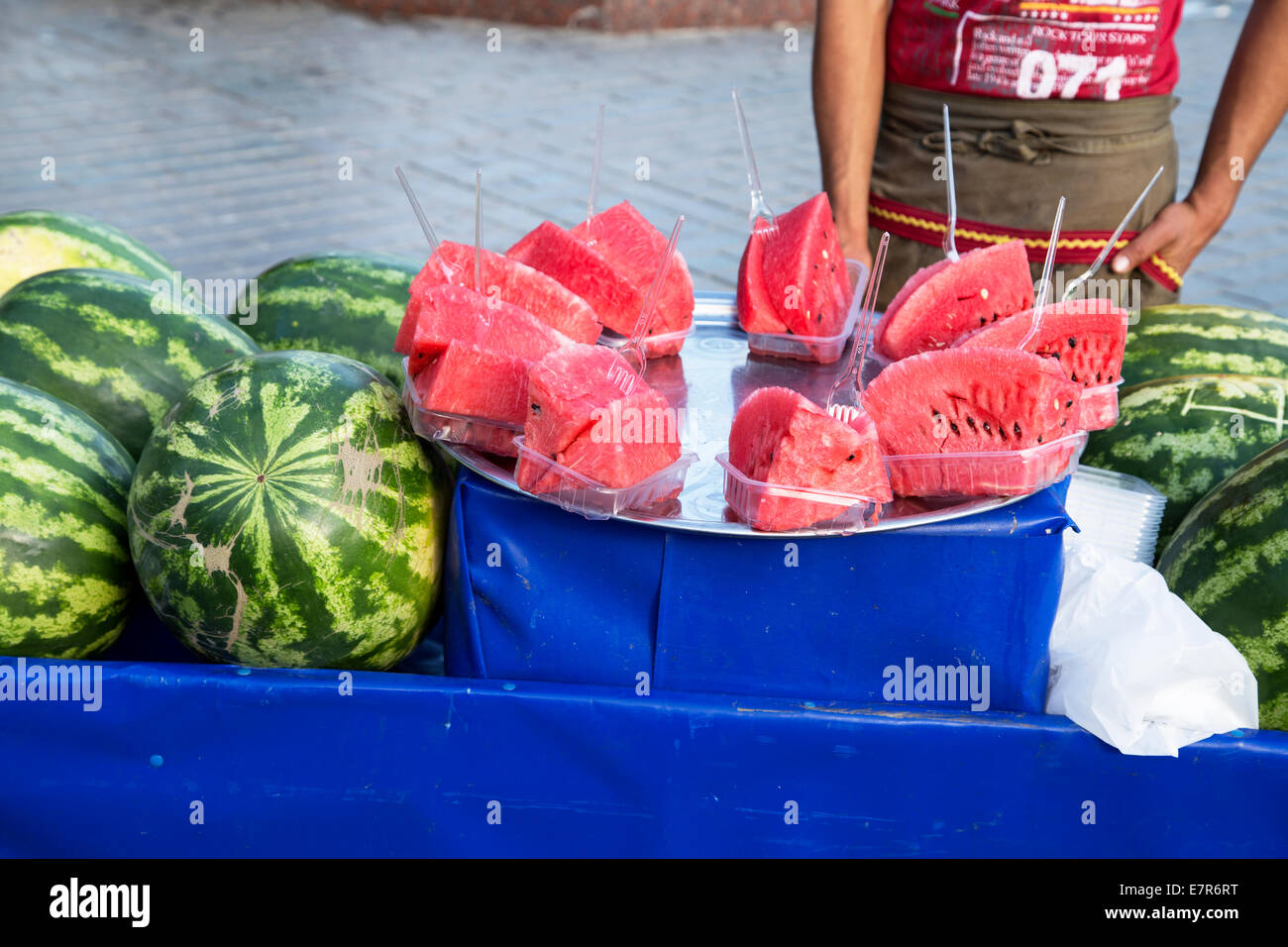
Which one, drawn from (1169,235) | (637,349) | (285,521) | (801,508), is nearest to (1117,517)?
(801,508)

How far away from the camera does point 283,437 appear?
6.73ft

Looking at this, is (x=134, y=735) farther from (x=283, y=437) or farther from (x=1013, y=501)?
(x=1013, y=501)

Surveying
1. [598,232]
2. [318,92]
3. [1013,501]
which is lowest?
[1013,501]

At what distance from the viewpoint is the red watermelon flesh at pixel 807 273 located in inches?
92.7

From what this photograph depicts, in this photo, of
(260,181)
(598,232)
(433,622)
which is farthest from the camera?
(260,181)

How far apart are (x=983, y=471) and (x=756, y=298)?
72 cm

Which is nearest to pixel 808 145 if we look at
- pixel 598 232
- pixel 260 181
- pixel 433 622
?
pixel 260 181

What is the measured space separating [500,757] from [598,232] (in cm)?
106

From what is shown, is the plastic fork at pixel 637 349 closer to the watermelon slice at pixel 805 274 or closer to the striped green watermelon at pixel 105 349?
the watermelon slice at pixel 805 274

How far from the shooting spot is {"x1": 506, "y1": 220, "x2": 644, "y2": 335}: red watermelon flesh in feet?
7.66

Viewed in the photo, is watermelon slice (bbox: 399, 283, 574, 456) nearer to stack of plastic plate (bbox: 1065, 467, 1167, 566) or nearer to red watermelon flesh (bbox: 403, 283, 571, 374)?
red watermelon flesh (bbox: 403, 283, 571, 374)

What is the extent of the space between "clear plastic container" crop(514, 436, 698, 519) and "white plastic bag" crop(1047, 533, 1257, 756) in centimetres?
73

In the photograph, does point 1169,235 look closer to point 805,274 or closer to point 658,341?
point 805,274

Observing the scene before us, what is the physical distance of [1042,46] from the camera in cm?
307
